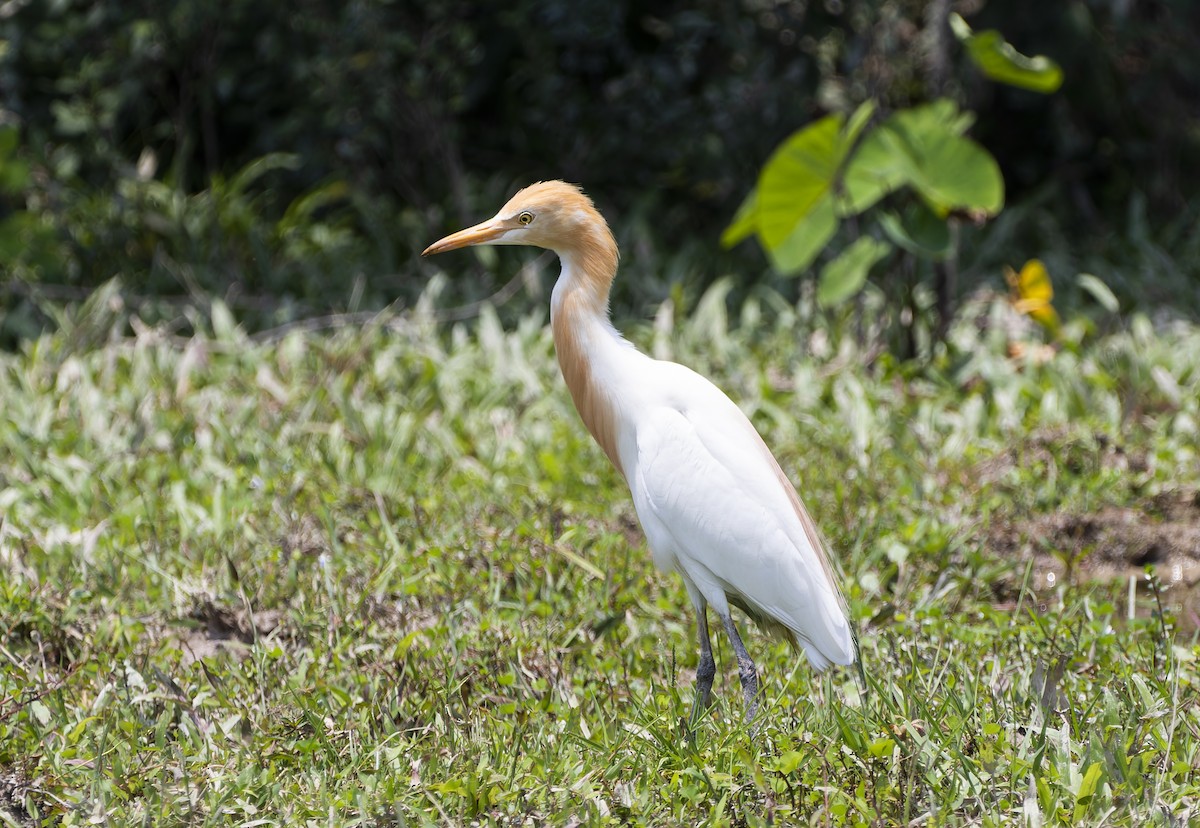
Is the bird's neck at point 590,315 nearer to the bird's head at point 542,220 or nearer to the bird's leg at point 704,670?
the bird's head at point 542,220

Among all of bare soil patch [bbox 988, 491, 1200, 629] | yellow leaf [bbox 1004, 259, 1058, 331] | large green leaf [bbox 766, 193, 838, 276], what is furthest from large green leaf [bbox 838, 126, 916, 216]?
bare soil patch [bbox 988, 491, 1200, 629]

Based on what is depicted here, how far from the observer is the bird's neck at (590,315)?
276 centimetres

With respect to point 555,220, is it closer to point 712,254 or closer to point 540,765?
point 540,765

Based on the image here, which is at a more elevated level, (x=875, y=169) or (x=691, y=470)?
(x=691, y=470)

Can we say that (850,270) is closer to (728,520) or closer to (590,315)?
(590,315)

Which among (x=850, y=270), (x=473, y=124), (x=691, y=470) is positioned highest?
(x=691, y=470)

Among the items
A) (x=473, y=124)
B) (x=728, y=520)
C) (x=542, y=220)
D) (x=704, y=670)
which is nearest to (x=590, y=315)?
(x=542, y=220)

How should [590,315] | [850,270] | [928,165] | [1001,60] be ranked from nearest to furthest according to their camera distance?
[590,315]
[1001,60]
[928,165]
[850,270]

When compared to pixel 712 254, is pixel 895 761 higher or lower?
higher

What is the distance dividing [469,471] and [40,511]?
129 cm

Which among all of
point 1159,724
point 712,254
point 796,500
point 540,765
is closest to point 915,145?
point 712,254

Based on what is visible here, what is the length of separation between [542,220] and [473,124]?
494 cm

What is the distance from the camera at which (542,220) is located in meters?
2.71

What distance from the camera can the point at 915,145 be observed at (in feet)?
15.6
